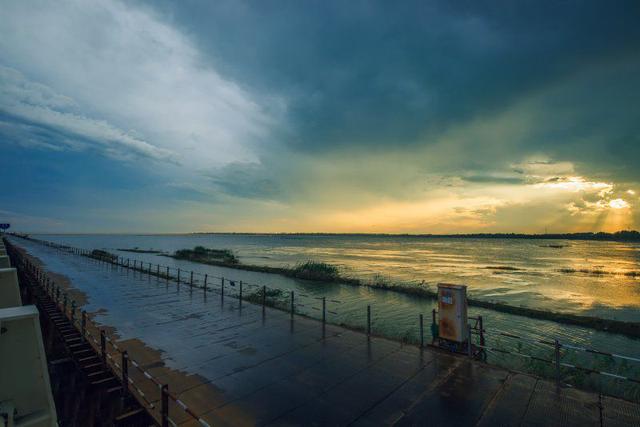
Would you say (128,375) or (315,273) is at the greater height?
(128,375)

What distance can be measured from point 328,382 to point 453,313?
4368mm

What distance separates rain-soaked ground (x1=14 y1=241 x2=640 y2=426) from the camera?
5906 millimetres

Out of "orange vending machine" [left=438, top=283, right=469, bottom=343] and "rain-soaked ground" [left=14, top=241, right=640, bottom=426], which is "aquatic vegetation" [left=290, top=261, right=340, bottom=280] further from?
"orange vending machine" [left=438, top=283, right=469, bottom=343]

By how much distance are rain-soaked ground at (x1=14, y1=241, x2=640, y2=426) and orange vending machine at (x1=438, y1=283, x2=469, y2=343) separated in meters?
0.67

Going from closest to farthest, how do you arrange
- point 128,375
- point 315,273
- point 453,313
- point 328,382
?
point 328,382
point 128,375
point 453,313
point 315,273

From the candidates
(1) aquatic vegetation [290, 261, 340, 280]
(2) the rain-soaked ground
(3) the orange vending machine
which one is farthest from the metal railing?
(1) aquatic vegetation [290, 261, 340, 280]

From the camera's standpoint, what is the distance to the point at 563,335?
16688 millimetres

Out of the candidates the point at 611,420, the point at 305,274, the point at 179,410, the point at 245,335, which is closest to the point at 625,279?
the point at 305,274

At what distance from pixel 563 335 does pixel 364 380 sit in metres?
15.5

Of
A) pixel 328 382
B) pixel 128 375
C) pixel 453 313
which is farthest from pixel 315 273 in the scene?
pixel 128 375

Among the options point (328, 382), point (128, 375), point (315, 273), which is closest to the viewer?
point (328, 382)

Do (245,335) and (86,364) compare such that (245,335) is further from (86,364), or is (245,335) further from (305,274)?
(305,274)

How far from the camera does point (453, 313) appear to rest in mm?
9211

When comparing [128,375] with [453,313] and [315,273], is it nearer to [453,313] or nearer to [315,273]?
[453,313]
